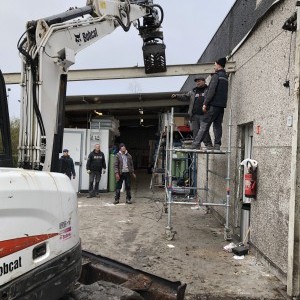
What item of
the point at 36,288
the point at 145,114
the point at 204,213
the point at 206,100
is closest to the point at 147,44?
the point at 206,100

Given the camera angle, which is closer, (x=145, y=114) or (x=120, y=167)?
(x=120, y=167)

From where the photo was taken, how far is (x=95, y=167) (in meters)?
13.8

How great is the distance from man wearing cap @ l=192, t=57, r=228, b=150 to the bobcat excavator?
2.00m

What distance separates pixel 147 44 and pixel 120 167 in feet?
17.2

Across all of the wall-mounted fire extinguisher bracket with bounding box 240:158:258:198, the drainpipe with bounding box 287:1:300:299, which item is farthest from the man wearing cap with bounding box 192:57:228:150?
the drainpipe with bounding box 287:1:300:299

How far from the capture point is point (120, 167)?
1247cm

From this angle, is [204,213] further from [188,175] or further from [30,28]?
[30,28]

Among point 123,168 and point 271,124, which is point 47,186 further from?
point 123,168

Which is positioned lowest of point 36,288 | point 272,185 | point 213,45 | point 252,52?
point 36,288

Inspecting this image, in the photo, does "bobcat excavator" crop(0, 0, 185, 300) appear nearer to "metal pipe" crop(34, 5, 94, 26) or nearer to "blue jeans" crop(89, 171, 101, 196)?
"metal pipe" crop(34, 5, 94, 26)

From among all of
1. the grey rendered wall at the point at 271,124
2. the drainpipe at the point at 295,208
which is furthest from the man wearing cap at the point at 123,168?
the drainpipe at the point at 295,208

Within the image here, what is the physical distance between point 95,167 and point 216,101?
7.04 meters

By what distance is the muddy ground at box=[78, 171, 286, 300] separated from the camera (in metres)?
5.42

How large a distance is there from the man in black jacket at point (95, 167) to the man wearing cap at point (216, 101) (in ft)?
20.9
